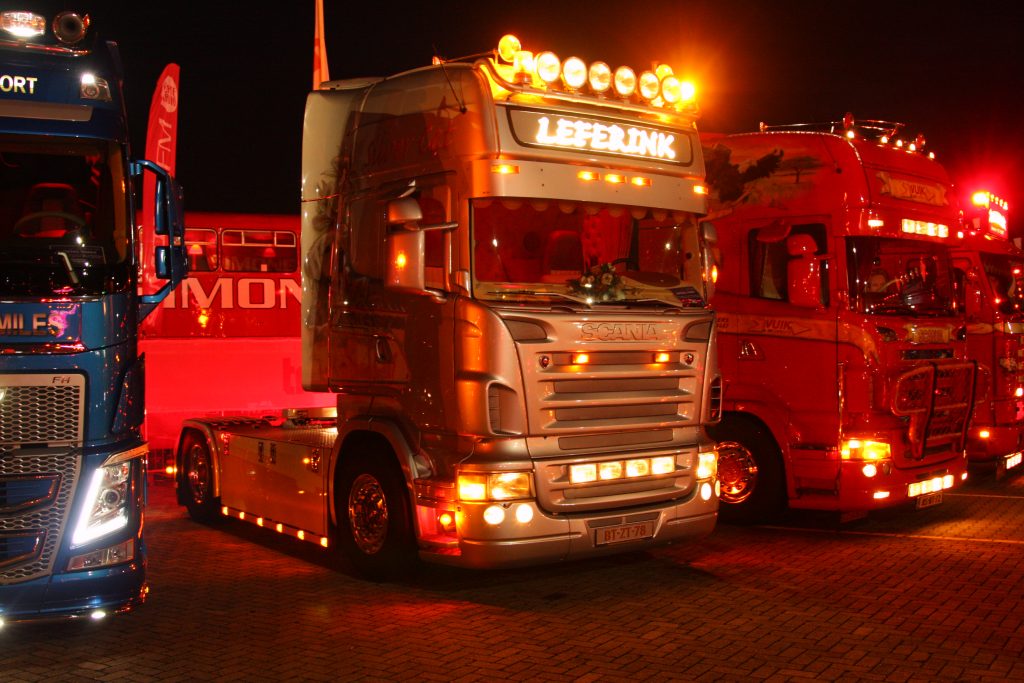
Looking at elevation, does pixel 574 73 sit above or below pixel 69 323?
above

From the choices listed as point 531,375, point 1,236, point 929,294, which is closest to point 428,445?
point 531,375

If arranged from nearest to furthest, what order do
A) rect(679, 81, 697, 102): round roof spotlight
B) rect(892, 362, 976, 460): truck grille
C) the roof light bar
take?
the roof light bar, rect(679, 81, 697, 102): round roof spotlight, rect(892, 362, 976, 460): truck grille

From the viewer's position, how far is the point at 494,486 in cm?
763

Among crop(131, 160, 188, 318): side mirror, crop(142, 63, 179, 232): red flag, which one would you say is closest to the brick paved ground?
crop(131, 160, 188, 318): side mirror

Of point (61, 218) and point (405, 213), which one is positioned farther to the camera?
point (405, 213)

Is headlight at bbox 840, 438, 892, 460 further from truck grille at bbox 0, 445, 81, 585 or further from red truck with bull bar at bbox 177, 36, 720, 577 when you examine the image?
truck grille at bbox 0, 445, 81, 585

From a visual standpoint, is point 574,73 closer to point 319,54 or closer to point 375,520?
point 375,520

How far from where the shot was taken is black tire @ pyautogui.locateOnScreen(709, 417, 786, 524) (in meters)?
11.0

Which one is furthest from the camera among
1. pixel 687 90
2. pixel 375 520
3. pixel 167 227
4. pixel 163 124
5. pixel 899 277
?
pixel 163 124

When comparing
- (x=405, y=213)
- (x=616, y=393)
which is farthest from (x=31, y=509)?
(x=616, y=393)

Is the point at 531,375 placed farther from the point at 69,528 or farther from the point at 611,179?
the point at 69,528

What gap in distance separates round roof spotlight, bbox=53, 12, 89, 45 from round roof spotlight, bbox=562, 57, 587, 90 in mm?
3562

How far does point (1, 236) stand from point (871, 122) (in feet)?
28.9

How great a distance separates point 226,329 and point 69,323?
1033 centimetres
